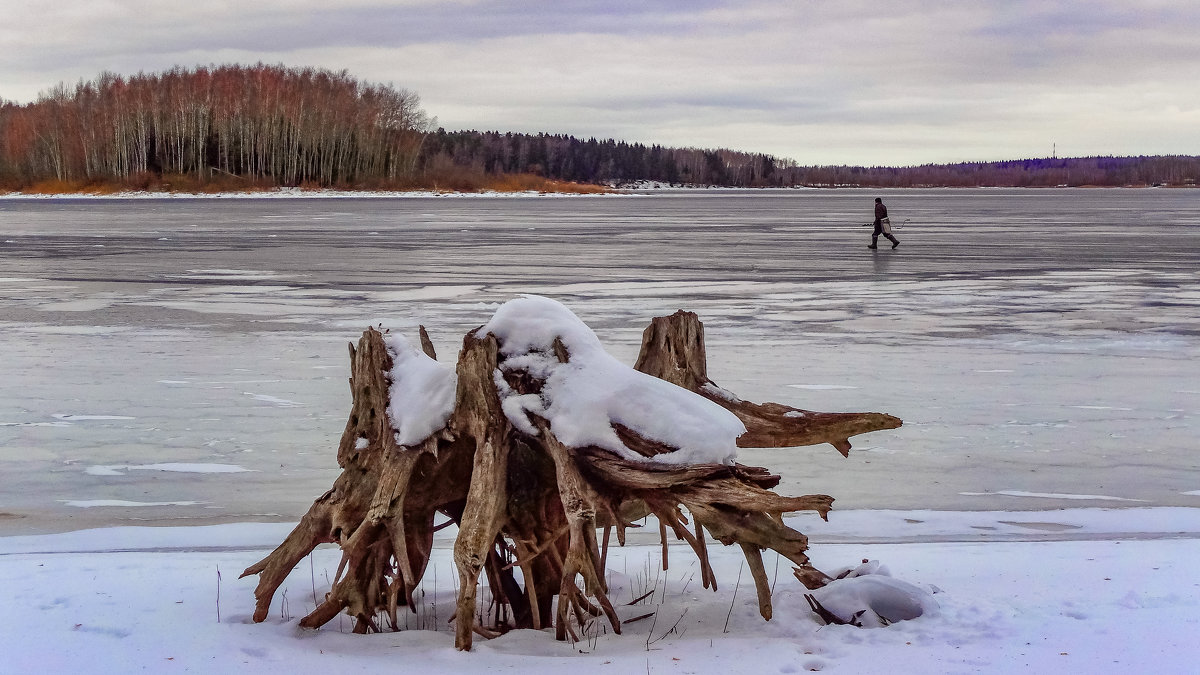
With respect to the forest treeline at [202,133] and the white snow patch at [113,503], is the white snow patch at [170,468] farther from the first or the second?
the forest treeline at [202,133]

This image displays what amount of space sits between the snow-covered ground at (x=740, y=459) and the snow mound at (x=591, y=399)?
2.40 feet

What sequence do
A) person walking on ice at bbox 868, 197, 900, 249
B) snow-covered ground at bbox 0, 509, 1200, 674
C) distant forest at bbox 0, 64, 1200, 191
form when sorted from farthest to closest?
1. distant forest at bbox 0, 64, 1200, 191
2. person walking on ice at bbox 868, 197, 900, 249
3. snow-covered ground at bbox 0, 509, 1200, 674

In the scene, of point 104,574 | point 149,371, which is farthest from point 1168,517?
point 149,371

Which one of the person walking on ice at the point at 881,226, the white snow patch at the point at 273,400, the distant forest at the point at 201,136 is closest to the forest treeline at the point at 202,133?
the distant forest at the point at 201,136

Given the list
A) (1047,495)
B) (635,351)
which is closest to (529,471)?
(1047,495)

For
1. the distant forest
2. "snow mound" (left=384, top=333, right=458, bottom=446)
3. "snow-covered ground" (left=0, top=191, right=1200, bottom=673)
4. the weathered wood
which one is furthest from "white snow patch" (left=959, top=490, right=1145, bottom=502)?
the distant forest

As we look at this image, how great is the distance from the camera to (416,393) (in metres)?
4.43

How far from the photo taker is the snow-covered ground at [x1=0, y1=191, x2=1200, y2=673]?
418 centimetres

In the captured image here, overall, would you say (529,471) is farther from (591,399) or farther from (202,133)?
(202,133)

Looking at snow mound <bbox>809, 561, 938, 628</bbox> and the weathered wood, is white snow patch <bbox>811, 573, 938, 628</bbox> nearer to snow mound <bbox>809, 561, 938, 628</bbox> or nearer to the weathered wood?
snow mound <bbox>809, 561, 938, 628</bbox>

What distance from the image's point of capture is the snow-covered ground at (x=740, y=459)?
4.18m

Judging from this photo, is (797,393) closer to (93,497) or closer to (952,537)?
(952,537)

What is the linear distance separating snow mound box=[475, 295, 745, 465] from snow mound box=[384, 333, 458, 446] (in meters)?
0.23

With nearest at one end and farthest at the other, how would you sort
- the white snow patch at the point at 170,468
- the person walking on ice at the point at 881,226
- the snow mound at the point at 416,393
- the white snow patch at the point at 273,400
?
the snow mound at the point at 416,393
the white snow patch at the point at 170,468
the white snow patch at the point at 273,400
the person walking on ice at the point at 881,226
